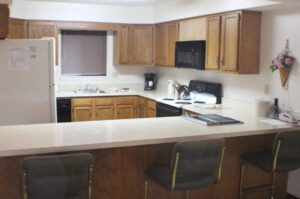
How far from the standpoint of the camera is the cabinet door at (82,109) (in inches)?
225

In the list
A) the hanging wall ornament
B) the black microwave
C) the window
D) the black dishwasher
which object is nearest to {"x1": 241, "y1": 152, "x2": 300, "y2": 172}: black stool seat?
the hanging wall ornament

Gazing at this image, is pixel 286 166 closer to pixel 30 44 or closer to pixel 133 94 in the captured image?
pixel 30 44

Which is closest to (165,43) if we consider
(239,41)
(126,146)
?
(239,41)

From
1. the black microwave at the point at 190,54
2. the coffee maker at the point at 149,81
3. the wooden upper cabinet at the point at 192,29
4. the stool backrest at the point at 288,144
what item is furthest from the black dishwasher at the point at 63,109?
the stool backrest at the point at 288,144

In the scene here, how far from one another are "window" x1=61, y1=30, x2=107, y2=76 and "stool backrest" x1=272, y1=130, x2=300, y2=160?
165 inches

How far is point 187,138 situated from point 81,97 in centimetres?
328

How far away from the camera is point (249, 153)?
3352 mm

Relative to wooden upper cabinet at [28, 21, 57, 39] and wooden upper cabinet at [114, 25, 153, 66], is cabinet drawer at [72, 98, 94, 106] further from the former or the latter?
wooden upper cabinet at [28, 21, 57, 39]

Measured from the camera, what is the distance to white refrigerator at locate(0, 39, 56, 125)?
3852 millimetres

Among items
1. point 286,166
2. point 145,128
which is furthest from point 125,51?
point 286,166

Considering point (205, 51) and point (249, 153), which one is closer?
point (249, 153)

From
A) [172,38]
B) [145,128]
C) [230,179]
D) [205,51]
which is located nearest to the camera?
[145,128]

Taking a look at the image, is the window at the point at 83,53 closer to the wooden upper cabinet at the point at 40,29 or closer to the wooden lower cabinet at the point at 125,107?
the wooden upper cabinet at the point at 40,29

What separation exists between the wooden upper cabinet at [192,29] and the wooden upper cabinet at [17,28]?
246 cm
